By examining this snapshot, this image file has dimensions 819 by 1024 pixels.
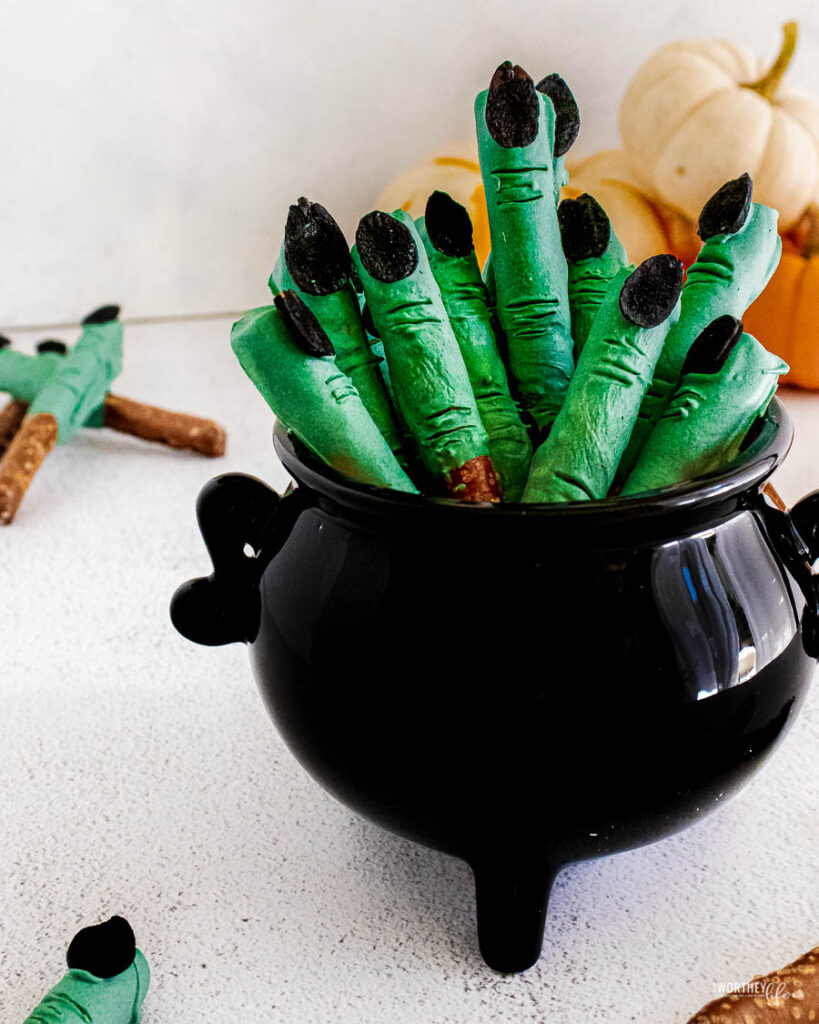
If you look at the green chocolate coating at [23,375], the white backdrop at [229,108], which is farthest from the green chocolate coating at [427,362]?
the white backdrop at [229,108]

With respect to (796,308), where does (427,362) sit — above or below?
above

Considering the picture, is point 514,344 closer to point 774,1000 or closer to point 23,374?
point 774,1000

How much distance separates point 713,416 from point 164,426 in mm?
580

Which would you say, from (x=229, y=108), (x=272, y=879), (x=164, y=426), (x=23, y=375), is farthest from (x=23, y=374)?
(x=272, y=879)

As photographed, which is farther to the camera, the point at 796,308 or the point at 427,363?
the point at 796,308

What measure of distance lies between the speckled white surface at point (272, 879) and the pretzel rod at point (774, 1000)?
0.03 m

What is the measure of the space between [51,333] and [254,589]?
0.93 metres

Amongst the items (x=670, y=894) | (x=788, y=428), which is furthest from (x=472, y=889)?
(x=788, y=428)

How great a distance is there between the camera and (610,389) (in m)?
0.35

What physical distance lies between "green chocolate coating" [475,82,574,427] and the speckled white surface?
0.18 metres

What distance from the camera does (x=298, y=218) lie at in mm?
354

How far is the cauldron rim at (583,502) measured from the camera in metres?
0.31

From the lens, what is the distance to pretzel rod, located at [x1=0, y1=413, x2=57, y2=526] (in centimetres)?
74

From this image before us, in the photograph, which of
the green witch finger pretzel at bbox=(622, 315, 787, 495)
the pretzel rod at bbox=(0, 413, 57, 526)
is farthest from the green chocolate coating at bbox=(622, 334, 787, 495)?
the pretzel rod at bbox=(0, 413, 57, 526)
